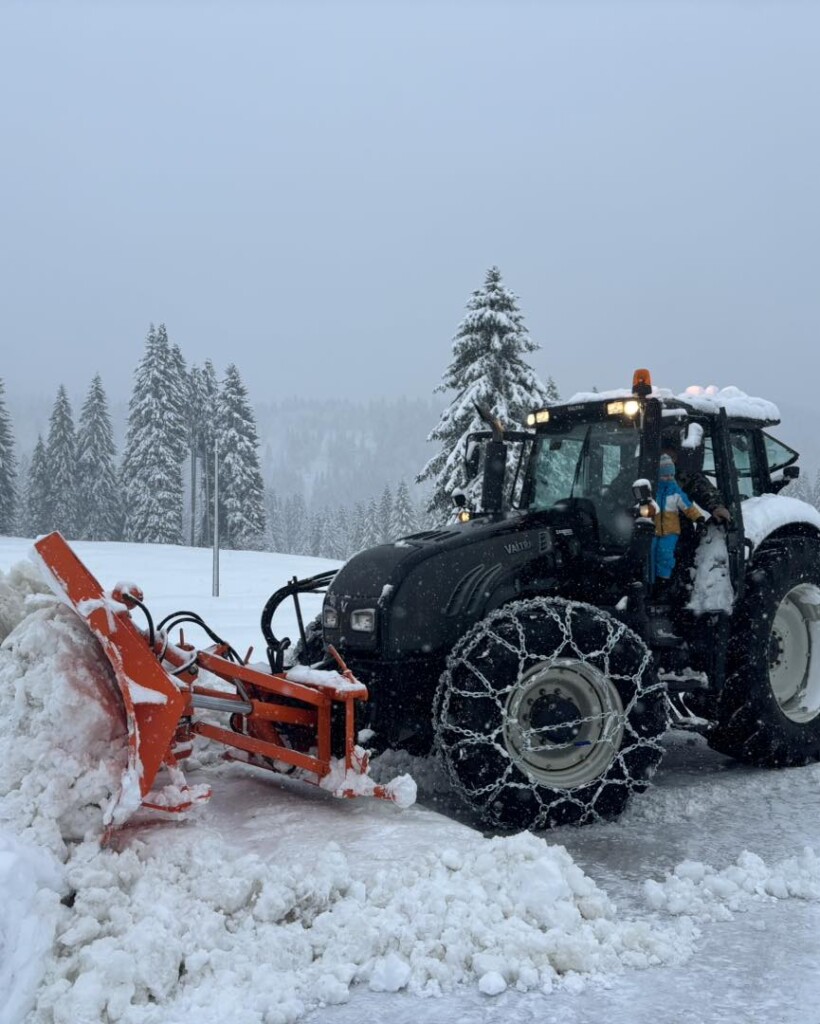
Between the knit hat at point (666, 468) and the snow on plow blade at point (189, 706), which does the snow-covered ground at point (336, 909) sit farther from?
the knit hat at point (666, 468)

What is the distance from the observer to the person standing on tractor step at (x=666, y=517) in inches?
218

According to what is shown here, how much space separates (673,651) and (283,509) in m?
113

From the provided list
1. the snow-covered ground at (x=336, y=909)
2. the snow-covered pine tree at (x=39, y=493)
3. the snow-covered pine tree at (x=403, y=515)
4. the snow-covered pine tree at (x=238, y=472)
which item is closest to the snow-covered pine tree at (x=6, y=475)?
the snow-covered pine tree at (x=39, y=493)

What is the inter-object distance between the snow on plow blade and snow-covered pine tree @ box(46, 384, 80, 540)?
48.7 m

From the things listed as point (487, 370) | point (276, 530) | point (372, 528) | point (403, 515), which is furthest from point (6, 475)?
point (276, 530)

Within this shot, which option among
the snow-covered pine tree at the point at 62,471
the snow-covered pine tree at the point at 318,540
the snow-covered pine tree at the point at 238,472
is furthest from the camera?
the snow-covered pine tree at the point at 318,540

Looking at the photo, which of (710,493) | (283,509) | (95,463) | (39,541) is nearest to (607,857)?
(710,493)

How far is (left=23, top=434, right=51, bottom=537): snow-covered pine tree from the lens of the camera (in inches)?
2034

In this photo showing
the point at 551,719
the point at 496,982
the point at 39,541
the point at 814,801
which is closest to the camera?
the point at 496,982

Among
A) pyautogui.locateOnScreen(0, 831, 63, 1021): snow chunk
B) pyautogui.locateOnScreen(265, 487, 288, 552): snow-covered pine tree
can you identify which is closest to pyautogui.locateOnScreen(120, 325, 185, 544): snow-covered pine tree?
pyautogui.locateOnScreen(265, 487, 288, 552): snow-covered pine tree

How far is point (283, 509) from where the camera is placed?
11669cm

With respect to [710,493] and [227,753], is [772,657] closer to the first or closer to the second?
[710,493]

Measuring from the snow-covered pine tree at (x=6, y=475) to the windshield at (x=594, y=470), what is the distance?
159ft

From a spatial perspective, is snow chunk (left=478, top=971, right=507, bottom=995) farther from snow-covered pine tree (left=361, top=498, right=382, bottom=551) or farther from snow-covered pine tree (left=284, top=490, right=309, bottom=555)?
snow-covered pine tree (left=284, top=490, right=309, bottom=555)
